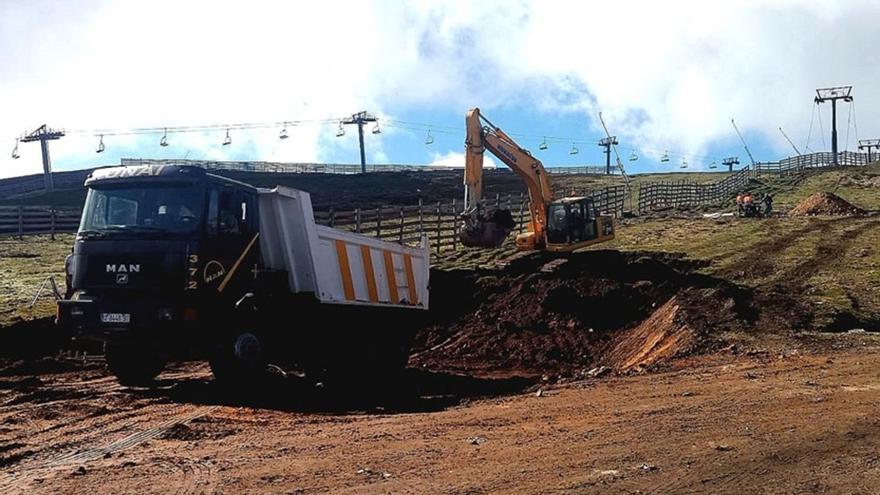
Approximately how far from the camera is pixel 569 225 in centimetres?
2556

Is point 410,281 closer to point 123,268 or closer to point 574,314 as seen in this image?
point 574,314

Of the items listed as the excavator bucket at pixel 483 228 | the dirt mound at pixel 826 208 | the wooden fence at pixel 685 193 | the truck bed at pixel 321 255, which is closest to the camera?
the truck bed at pixel 321 255

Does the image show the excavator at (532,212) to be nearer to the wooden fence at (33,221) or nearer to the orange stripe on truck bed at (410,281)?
the orange stripe on truck bed at (410,281)

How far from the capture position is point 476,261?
26.6 m

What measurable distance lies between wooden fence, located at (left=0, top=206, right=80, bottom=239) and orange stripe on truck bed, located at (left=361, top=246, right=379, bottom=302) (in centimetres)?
2419

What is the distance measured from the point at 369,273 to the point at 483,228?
365 inches

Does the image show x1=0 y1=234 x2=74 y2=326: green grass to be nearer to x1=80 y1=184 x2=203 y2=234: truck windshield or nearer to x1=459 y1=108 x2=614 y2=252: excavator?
x1=80 y1=184 x2=203 y2=234: truck windshield

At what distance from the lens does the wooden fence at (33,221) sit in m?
35.4

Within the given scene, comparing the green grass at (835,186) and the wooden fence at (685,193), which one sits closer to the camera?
the green grass at (835,186)

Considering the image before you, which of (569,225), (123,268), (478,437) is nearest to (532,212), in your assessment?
(569,225)

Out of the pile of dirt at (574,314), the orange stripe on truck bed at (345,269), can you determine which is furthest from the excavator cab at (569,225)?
the orange stripe on truck bed at (345,269)

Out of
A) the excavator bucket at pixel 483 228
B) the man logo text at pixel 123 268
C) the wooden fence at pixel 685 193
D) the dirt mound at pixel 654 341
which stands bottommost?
the dirt mound at pixel 654 341

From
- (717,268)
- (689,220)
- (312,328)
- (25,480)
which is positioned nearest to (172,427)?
(25,480)

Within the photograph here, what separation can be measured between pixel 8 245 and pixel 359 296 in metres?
22.7
